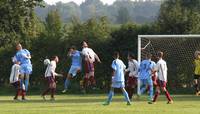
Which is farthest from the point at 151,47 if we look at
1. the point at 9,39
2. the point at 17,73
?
the point at 9,39

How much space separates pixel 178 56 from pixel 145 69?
13.1 metres

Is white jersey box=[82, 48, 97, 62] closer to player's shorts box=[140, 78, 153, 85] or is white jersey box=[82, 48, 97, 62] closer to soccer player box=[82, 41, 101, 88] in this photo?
soccer player box=[82, 41, 101, 88]

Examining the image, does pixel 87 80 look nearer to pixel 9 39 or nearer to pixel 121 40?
pixel 121 40

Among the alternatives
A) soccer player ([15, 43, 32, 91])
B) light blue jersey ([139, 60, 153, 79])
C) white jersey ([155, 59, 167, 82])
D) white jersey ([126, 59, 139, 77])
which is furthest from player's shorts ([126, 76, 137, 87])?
soccer player ([15, 43, 32, 91])

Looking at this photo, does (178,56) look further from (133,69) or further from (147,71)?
(147,71)

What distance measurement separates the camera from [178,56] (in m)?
42.3

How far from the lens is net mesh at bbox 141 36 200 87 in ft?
135

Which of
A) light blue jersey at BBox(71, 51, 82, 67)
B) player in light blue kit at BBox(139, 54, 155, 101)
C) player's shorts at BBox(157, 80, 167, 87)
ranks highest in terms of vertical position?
light blue jersey at BBox(71, 51, 82, 67)

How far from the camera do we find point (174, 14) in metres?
45.6

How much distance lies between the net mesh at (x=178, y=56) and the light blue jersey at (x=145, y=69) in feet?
33.3

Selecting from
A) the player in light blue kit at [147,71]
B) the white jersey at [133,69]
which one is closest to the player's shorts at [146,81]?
the player in light blue kit at [147,71]

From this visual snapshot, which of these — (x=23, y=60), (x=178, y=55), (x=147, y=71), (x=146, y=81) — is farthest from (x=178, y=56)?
(x=23, y=60)

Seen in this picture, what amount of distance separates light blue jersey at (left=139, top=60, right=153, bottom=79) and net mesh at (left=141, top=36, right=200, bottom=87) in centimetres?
1016

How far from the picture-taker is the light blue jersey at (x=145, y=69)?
A: 29325mm
